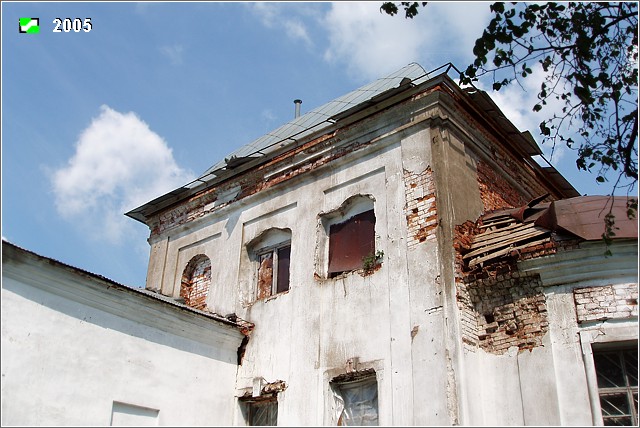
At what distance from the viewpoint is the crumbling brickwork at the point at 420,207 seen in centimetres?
962

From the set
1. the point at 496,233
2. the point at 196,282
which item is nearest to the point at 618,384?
the point at 496,233

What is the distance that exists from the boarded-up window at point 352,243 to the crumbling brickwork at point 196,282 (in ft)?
9.60

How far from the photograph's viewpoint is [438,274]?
30.1ft

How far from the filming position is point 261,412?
1068cm

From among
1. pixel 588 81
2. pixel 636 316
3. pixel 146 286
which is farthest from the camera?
pixel 146 286

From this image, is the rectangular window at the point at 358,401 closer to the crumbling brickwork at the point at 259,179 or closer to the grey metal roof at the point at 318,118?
the crumbling brickwork at the point at 259,179

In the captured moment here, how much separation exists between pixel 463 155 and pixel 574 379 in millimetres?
3798

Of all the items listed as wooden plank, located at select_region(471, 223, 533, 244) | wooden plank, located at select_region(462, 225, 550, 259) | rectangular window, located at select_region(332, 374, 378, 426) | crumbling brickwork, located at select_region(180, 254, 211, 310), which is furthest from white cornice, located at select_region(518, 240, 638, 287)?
crumbling brickwork, located at select_region(180, 254, 211, 310)

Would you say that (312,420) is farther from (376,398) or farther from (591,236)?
(591,236)

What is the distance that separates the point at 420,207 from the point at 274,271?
3.05 meters

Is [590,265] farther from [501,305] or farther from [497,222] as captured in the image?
[497,222]

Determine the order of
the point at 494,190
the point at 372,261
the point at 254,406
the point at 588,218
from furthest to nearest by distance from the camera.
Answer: the point at 494,190
the point at 254,406
the point at 372,261
the point at 588,218

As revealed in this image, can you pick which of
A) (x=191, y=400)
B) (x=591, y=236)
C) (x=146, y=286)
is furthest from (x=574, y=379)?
(x=146, y=286)

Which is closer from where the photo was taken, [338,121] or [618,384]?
[618,384]
